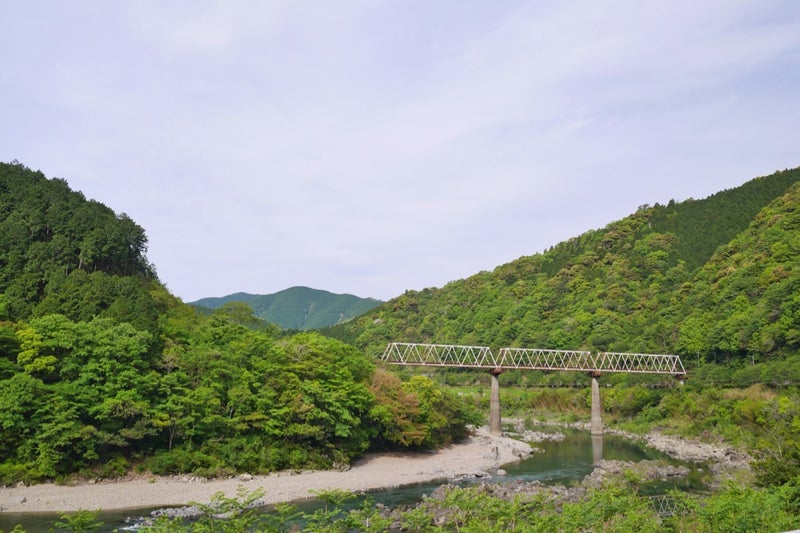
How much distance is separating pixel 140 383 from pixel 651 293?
288 feet

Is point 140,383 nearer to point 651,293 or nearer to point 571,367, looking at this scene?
point 571,367

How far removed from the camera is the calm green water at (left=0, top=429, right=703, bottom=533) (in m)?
28.0

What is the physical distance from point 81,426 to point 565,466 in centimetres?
3361

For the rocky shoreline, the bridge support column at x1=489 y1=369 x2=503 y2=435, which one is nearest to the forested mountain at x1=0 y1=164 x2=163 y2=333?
the rocky shoreline

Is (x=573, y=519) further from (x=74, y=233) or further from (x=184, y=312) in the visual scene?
(x=74, y=233)

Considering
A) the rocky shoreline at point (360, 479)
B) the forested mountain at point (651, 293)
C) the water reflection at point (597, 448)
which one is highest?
the forested mountain at point (651, 293)

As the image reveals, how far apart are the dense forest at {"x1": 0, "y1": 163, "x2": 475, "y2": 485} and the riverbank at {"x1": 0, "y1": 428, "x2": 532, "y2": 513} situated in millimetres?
1260

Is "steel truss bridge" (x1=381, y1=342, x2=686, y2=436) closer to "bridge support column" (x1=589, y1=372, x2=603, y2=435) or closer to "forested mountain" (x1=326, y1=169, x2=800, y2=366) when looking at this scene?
"bridge support column" (x1=589, y1=372, x2=603, y2=435)

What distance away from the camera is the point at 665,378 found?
259 ft

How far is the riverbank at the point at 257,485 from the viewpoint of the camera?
3059 cm

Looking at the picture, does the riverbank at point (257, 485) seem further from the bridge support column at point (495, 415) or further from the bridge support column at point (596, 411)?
the bridge support column at point (596, 411)

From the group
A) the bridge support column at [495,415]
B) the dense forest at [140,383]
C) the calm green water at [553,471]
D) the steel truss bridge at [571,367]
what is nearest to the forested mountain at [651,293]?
the steel truss bridge at [571,367]

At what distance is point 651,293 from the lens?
102938 millimetres

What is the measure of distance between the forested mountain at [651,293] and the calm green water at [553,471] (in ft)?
70.8
